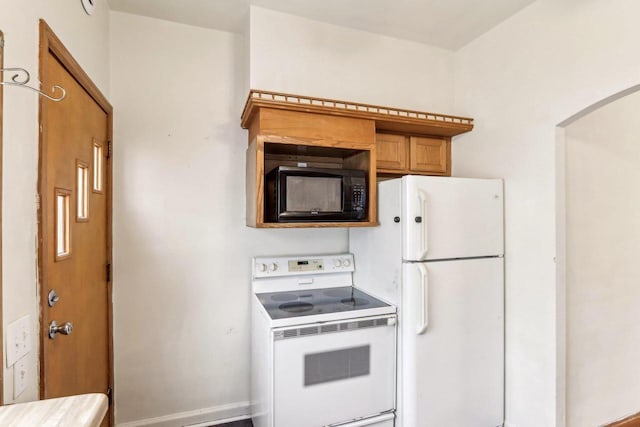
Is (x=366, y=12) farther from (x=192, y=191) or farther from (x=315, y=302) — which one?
(x=315, y=302)

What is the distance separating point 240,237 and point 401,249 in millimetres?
1215

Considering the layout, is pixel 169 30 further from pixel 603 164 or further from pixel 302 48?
pixel 603 164

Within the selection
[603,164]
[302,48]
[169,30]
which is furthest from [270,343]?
[603,164]

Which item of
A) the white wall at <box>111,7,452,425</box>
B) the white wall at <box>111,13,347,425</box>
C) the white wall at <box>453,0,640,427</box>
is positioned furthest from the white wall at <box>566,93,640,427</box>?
the white wall at <box>111,13,347,425</box>

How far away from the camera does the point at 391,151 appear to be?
2.47 metres

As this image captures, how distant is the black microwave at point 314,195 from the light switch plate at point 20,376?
1.27m

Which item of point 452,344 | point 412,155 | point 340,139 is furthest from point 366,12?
point 452,344

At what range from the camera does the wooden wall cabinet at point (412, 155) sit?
2.44 metres

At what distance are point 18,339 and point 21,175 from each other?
1.80 ft

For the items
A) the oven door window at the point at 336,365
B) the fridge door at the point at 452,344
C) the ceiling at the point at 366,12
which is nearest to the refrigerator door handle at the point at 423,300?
the fridge door at the point at 452,344

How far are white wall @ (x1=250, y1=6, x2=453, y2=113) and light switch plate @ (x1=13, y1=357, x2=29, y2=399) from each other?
6.04ft

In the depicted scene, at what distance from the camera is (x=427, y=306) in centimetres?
194

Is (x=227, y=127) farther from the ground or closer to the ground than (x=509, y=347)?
farther from the ground

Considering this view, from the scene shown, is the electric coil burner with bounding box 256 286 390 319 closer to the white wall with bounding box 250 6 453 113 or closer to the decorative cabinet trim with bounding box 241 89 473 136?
the decorative cabinet trim with bounding box 241 89 473 136
